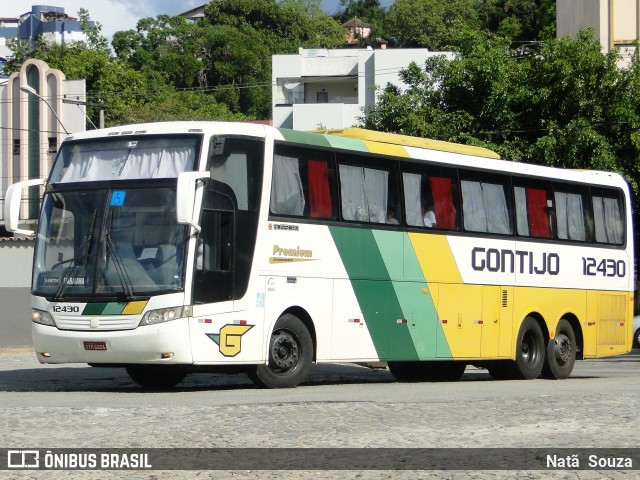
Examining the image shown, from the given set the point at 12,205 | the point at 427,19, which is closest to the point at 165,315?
the point at 12,205

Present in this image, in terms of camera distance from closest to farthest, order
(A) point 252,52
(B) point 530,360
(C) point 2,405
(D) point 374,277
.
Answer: (C) point 2,405
(D) point 374,277
(B) point 530,360
(A) point 252,52

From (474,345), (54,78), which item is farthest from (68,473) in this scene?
(54,78)

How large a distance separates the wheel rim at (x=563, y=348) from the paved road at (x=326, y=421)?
5.32 m

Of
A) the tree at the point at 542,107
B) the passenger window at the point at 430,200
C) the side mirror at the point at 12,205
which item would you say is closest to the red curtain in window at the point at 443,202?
the passenger window at the point at 430,200

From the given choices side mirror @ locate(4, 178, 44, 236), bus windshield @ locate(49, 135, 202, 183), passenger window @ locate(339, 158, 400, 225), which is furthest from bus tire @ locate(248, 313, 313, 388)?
side mirror @ locate(4, 178, 44, 236)

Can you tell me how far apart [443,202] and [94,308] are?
6293 mm

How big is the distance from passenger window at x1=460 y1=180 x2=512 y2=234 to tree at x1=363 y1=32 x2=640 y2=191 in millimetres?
14802

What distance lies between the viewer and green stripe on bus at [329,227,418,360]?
17.5 m

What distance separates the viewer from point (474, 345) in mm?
19859

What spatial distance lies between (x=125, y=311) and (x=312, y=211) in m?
3.09

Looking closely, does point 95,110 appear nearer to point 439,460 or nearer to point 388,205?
point 388,205

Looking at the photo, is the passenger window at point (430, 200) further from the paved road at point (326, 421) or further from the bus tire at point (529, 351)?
the paved road at point (326, 421)

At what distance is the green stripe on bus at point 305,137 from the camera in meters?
16.7

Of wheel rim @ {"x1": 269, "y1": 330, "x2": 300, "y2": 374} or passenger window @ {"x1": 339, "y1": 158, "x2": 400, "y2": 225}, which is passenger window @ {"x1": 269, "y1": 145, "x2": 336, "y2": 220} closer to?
passenger window @ {"x1": 339, "y1": 158, "x2": 400, "y2": 225}
